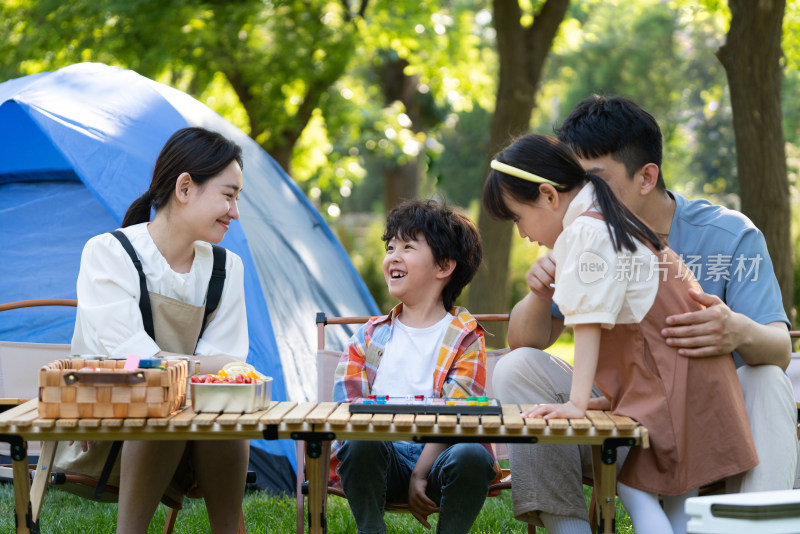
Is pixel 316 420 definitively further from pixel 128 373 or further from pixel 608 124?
pixel 608 124

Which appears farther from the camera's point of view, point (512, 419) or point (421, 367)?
point (421, 367)

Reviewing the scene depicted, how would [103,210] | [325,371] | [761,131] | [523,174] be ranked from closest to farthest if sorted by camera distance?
[523,174] → [325,371] → [103,210] → [761,131]

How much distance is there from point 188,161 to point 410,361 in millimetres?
911

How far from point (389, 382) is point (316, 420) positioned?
31.7 inches

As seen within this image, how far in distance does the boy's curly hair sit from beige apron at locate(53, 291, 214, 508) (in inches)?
25.9

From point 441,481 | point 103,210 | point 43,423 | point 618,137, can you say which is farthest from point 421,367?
point 103,210

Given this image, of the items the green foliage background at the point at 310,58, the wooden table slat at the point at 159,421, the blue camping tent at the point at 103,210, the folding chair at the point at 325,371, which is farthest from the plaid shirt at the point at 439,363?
the green foliage background at the point at 310,58

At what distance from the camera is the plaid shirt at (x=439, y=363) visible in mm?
2707

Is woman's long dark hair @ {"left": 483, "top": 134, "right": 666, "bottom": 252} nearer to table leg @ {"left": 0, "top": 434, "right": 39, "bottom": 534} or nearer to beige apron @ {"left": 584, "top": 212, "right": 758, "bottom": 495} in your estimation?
beige apron @ {"left": 584, "top": 212, "right": 758, "bottom": 495}

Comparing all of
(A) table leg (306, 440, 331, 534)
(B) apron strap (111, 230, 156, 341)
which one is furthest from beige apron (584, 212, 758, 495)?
(B) apron strap (111, 230, 156, 341)

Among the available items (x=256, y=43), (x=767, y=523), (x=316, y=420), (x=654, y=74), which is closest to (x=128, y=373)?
(x=316, y=420)

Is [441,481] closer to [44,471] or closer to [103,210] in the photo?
[44,471]

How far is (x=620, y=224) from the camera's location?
220 centimetres

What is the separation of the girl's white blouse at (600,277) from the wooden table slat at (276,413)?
69 centimetres
